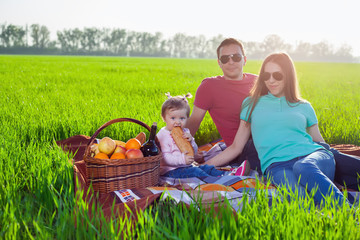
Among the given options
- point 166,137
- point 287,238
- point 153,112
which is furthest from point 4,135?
point 287,238

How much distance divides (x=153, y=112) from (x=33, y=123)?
75.7 inches

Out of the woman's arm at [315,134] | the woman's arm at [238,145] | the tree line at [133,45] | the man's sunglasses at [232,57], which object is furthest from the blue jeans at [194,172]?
the tree line at [133,45]

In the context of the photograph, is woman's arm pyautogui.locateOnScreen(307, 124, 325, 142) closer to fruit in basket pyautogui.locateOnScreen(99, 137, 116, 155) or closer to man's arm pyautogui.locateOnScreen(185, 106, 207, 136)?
man's arm pyautogui.locateOnScreen(185, 106, 207, 136)

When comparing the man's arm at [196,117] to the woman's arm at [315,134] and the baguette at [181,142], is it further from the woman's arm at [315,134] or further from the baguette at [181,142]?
the woman's arm at [315,134]

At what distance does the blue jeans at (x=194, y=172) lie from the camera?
3590mm

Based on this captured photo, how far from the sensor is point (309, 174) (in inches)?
111

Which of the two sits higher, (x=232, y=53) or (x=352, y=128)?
(x=232, y=53)

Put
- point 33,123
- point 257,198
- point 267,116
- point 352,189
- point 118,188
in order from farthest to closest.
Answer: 1. point 33,123
2. point 267,116
3. point 352,189
4. point 118,188
5. point 257,198

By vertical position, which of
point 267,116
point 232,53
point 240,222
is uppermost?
point 232,53

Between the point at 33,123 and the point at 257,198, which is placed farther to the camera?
the point at 33,123

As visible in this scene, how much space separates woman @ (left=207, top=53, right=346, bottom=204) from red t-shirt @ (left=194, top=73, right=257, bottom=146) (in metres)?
0.35

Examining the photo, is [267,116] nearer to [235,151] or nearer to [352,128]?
[235,151]

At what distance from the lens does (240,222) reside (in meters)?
2.02

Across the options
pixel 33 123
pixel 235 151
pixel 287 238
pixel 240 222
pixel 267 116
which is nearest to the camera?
pixel 287 238
